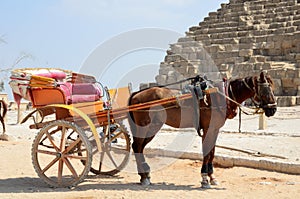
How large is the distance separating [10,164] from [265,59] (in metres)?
30.5

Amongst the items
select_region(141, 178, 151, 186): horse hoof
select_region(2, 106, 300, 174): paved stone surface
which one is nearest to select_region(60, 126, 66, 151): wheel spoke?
select_region(141, 178, 151, 186): horse hoof

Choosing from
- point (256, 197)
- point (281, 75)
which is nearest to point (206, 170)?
point (256, 197)

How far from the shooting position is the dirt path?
22.5 feet

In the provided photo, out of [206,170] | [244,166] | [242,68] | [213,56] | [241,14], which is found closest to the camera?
[206,170]

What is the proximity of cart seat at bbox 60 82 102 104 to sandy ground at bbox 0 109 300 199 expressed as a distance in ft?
4.41

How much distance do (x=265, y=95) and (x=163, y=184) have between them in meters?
2.11

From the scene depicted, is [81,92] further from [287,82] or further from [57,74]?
[287,82]

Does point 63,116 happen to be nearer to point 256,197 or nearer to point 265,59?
point 256,197

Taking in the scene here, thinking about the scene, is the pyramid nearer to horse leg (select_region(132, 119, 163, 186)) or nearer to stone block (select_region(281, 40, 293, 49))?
stone block (select_region(281, 40, 293, 49))

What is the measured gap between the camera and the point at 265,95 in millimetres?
7316

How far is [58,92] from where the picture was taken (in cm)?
773

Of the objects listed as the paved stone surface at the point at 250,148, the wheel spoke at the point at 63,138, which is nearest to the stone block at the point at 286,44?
the paved stone surface at the point at 250,148

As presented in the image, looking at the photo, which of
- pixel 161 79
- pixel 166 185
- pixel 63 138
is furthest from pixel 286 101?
pixel 63 138

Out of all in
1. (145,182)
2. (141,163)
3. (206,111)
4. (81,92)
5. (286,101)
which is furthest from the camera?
(286,101)
